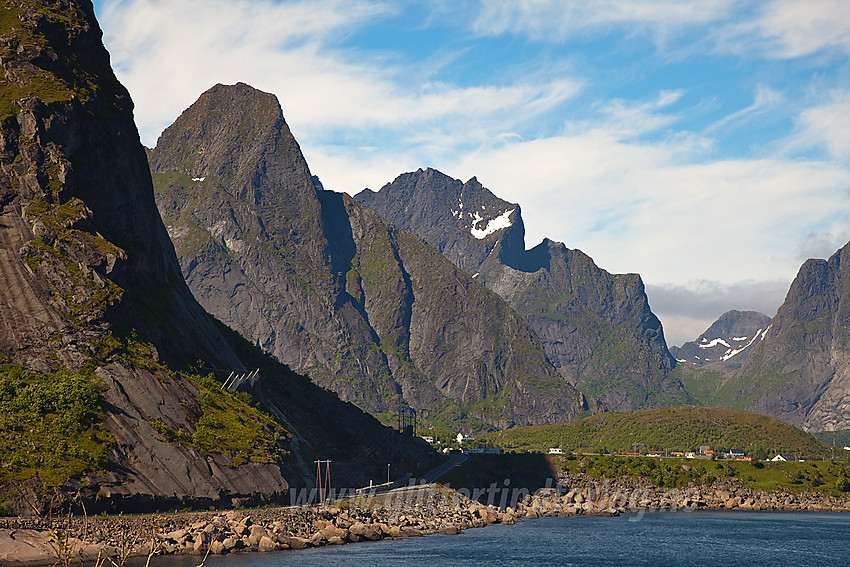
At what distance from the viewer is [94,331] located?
469ft

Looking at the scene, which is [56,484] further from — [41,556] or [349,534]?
[349,534]

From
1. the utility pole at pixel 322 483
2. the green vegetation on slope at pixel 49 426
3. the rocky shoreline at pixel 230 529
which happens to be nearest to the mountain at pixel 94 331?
the green vegetation on slope at pixel 49 426

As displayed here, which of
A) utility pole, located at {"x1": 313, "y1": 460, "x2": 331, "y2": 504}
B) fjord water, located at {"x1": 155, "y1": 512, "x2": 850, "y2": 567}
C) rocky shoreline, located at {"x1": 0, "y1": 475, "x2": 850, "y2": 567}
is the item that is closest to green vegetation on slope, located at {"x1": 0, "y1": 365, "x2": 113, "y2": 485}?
rocky shoreline, located at {"x1": 0, "y1": 475, "x2": 850, "y2": 567}

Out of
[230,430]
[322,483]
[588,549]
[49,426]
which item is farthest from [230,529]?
[588,549]

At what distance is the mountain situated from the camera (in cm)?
12206

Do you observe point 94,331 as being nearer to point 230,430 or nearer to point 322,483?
point 230,430

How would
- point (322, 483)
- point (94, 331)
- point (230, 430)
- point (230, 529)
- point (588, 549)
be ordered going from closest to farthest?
1. point (230, 529)
2. point (94, 331)
3. point (588, 549)
4. point (230, 430)
5. point (322, 483)

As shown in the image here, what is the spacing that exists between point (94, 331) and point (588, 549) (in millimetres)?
91559

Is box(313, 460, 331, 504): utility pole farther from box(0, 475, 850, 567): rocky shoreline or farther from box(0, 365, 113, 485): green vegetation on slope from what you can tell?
box(0, 365, 113, 485): green vegetation on slope

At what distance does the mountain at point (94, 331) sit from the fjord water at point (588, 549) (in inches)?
834

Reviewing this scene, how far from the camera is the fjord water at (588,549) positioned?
11994 cm

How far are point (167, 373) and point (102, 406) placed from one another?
63.2 ft

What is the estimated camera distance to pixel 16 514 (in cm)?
10731

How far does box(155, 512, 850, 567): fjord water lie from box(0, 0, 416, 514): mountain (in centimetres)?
2118
